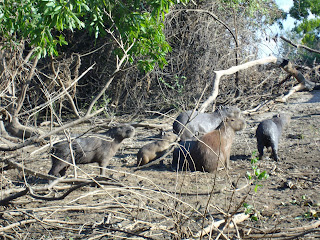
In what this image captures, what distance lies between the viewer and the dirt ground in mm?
3145

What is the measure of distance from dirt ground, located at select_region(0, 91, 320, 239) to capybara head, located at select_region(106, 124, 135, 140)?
21.1 inches

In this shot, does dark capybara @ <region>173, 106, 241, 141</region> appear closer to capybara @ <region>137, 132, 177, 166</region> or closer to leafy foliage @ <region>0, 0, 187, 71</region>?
capybara @ <region>137, 132, 177, 166</region>

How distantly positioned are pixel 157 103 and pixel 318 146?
180 inches

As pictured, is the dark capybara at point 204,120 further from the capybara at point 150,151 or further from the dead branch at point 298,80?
the dead branch at point 298,80

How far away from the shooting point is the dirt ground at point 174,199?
3.14 meters

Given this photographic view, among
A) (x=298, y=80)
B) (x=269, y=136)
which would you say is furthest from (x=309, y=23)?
(x=269, y=136)

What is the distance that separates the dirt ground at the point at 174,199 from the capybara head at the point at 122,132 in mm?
536

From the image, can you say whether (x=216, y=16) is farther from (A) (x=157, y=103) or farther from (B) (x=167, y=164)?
(B) (x=167, y=164)

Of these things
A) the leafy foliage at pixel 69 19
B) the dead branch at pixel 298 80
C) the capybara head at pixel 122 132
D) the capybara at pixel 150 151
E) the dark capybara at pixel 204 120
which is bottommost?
the capybara at pixel 150 151

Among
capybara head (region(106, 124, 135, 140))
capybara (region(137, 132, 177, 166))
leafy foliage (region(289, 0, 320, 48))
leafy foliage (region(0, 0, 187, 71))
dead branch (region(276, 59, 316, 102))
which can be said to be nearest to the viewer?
leafy foliage (region(0, 0, 187, 71))

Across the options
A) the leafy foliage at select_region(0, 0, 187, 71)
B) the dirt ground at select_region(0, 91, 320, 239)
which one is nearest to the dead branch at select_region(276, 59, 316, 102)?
the dirt ground at select_region(0, 91, 320, 239)

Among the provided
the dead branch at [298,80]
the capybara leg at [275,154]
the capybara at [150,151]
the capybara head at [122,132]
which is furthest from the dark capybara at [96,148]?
the dead branch at [298,80]

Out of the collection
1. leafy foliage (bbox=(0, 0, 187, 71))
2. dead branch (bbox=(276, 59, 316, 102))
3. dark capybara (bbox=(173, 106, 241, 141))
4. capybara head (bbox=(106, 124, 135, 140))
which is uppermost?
leafy foliage (bbox=(0, 0, 187, 71))

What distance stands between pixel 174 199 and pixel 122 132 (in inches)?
103
